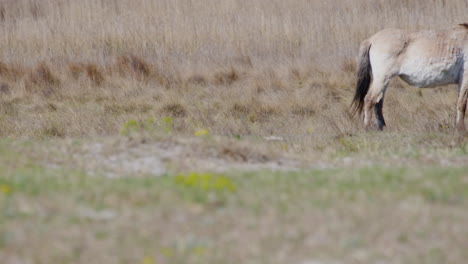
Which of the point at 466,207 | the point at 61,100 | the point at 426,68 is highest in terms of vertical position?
the point at 466,207

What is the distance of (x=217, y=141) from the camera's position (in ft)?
28.3

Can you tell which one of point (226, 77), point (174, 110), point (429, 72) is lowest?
point (226, 77)

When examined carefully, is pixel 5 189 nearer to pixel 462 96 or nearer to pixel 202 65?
pixel 462 96

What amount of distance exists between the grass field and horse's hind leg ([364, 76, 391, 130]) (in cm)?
35

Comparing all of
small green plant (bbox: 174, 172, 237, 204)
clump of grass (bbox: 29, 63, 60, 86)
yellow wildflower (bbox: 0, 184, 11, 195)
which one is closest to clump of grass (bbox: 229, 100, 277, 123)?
clump of grass (bbox: 29, 63, 60, 86)

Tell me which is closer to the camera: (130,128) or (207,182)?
(207,182)

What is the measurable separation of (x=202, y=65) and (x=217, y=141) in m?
9.26

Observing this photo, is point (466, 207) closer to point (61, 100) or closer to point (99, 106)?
point (99, 106)

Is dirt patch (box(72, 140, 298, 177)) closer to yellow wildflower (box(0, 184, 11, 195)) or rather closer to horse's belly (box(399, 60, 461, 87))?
yellow wildflower (box(0, 184, 11, 195))

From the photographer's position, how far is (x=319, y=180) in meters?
6.57

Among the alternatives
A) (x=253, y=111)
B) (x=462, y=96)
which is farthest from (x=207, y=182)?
(x=253, y=111)

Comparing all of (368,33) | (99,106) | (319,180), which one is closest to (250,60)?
(368,33)

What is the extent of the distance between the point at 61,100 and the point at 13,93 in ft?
3.76

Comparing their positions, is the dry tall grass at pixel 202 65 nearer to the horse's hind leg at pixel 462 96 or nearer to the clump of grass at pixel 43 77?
the clump of grass at pixel 43 77
